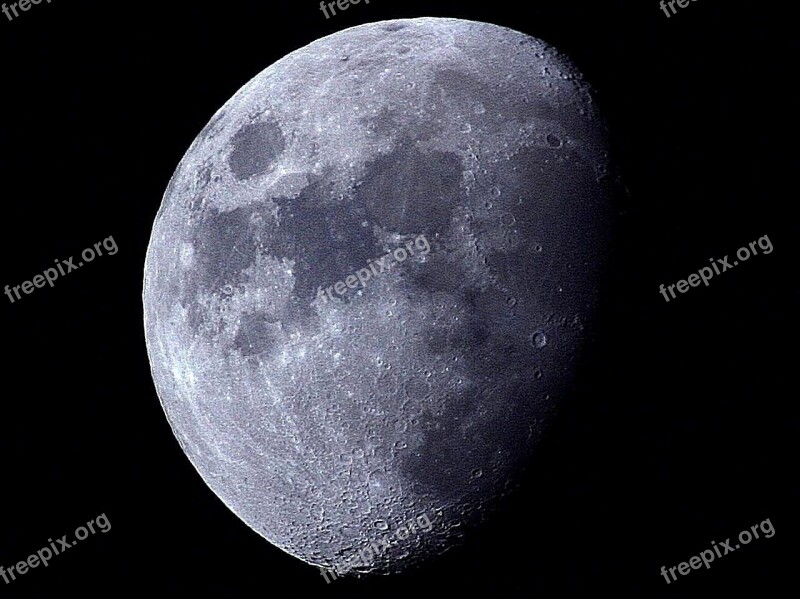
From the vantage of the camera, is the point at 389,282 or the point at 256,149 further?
the point at 256,149

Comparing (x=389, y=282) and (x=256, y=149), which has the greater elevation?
(x=256, y=149)

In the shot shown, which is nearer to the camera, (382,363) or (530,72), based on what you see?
(382,363)

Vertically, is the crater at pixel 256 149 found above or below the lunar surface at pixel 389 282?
above

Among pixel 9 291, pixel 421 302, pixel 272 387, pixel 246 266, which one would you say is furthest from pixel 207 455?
pixel 9 291

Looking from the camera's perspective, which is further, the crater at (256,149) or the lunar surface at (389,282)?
the crater at (256,149)

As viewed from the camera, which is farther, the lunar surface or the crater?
the crater

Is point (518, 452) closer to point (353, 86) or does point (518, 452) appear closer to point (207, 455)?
point (207, 455)

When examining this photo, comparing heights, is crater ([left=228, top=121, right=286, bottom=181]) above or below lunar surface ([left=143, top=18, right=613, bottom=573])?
above

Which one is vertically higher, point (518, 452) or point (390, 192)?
point (390, 192)
